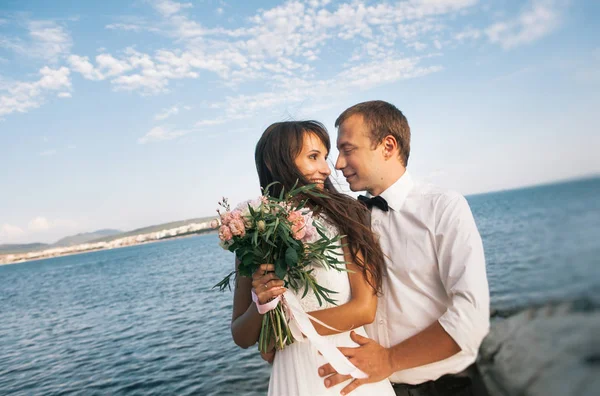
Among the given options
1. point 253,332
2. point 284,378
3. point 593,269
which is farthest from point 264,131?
point 593,269

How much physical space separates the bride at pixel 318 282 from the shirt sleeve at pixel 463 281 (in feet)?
1.55

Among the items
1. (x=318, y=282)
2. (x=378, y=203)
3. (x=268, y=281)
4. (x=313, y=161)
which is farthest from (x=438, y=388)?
(x=313, y=161)

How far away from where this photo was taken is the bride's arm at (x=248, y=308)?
2.63 m

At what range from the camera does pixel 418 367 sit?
9.02ft

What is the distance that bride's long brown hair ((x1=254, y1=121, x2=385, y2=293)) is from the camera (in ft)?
9.34

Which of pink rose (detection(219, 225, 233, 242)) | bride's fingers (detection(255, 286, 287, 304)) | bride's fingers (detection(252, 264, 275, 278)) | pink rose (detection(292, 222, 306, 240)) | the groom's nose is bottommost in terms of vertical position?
bride's fingers (detection(255, 286, 287, 304))

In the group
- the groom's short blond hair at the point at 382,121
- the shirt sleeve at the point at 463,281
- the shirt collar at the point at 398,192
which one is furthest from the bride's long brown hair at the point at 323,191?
the shirt sleeve at the point at 463,281

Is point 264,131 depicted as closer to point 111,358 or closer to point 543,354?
point 543,354

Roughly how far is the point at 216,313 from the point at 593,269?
18918 millimetres

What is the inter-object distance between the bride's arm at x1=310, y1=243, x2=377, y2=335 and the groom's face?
1.97 ft

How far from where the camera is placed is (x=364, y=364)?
8.46 feet

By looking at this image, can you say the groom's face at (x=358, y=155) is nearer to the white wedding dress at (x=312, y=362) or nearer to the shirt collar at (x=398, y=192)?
the shirt collar at (x=398, y=192)

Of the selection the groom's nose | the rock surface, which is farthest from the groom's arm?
the rock surface

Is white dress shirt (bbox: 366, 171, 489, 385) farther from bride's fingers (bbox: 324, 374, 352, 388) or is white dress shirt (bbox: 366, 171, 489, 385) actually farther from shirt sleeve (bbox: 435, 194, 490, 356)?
bride's fingers (bbox: 324, 374, 352, 388)
